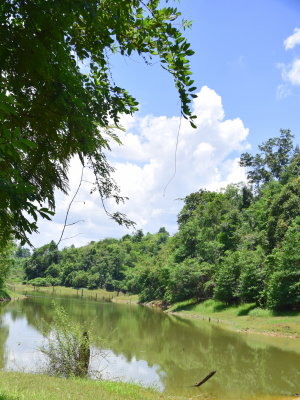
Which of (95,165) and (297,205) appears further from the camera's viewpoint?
(297,205)

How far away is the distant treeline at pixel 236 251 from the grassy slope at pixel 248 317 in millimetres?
1227

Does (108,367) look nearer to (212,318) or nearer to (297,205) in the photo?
(212,318)

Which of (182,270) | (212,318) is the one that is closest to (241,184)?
(182,270)

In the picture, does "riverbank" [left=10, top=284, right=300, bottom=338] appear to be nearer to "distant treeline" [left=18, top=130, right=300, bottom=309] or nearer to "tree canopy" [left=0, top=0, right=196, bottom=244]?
"distant treeline" [left=18, top=130, right=300, bottom=309]

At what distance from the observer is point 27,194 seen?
2.45 metres

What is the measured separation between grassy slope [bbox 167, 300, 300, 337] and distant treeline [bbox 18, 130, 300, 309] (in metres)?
1.23

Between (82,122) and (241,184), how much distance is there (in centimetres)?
7703

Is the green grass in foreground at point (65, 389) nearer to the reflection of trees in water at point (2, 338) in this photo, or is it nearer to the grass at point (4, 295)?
the reflection of trees in water at point (2, 338)

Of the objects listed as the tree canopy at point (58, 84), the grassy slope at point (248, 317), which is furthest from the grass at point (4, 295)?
the tree canopy at point (58, 84)

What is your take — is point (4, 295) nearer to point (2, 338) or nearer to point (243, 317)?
point (2, 338)

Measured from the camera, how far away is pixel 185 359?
68.7 feet

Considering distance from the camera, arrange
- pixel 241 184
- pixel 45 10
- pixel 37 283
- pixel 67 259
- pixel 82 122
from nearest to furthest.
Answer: pixel 45 10
pixel 82 122
pixel 241 184
pixel 37 283
pixel 67 259

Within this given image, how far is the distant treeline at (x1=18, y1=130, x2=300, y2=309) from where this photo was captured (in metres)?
37.0

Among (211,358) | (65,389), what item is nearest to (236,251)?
(211,358)
